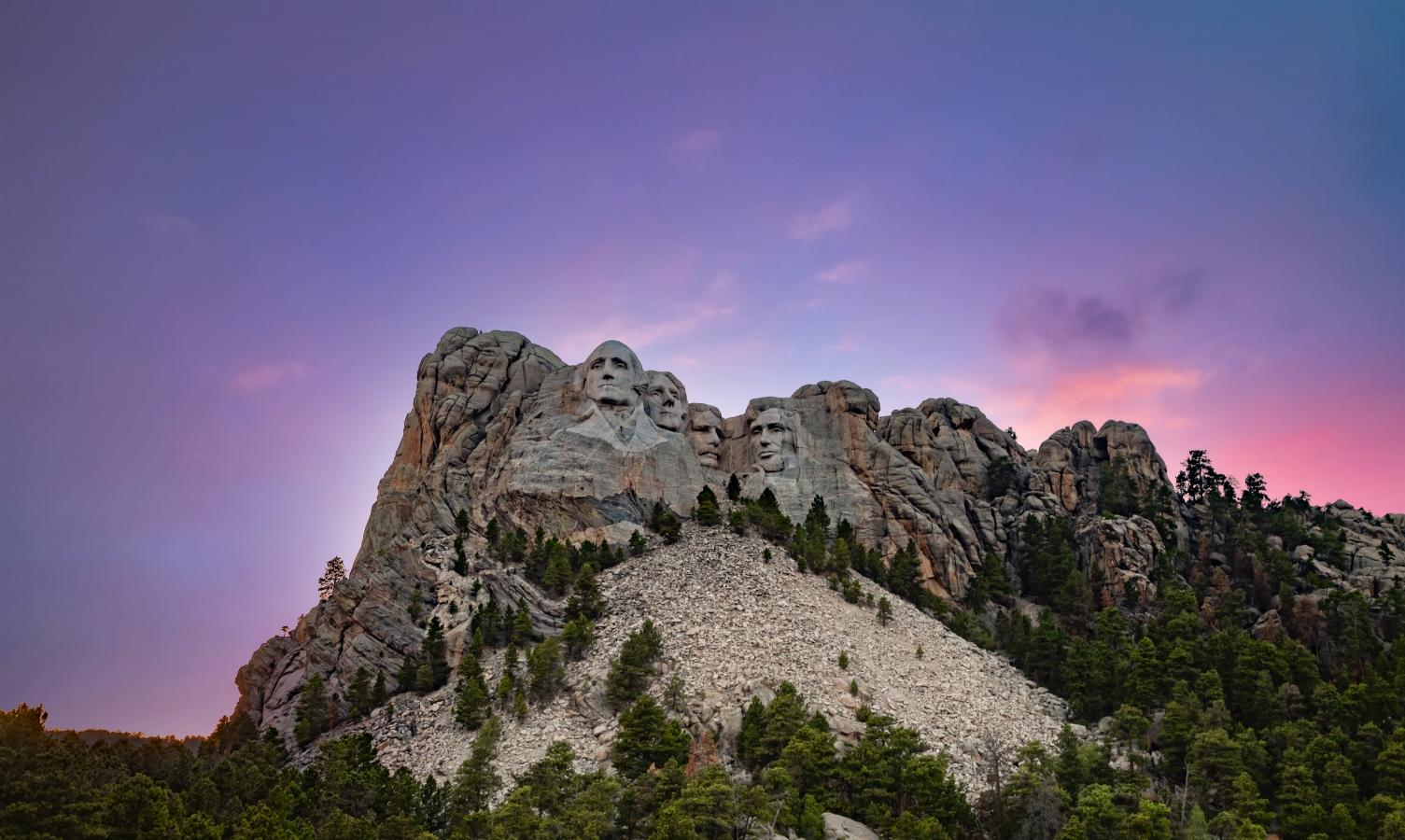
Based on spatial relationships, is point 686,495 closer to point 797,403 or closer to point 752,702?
point 797,403

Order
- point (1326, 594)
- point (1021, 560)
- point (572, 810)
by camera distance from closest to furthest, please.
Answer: point (572, 810)
point (1326, 594)
point (1021, 560)

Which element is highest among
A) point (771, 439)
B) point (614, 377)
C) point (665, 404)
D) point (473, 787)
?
point (614, 377)

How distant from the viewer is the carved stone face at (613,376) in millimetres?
107750

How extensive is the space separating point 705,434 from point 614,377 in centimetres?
1511

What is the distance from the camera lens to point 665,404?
113 meters

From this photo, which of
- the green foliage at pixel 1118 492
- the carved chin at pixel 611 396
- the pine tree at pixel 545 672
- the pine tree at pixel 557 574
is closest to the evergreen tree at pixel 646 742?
the pine tree at pixel 545 672

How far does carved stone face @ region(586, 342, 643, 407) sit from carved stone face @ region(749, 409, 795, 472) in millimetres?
15465

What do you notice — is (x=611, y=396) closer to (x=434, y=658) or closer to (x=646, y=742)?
(x=434, y=658)

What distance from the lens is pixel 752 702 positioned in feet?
217

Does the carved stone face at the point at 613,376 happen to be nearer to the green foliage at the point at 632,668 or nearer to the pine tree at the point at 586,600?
the pine tree at the point at 586,600

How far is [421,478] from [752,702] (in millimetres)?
53612

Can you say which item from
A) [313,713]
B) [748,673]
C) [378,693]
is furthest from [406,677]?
[748,673]

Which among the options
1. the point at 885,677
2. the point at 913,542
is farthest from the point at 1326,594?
the point at 885,677

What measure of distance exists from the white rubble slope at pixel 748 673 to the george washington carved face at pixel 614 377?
21415 mm
